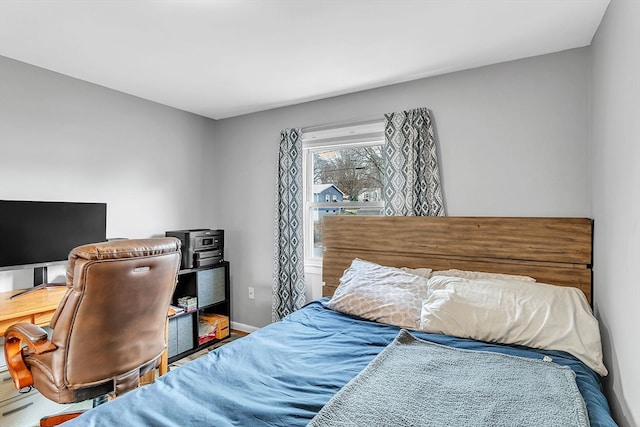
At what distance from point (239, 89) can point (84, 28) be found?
4.02 feet

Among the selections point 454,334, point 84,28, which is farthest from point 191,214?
point 454,334

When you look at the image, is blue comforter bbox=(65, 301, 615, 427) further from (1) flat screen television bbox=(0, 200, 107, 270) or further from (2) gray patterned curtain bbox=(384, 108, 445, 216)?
(1) flat screen television bbox=(0, 200, 107, 270)

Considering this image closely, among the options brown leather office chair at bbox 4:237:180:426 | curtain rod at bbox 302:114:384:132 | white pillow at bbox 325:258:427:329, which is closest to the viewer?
brown leather office chair at bbox 4:237:180:426

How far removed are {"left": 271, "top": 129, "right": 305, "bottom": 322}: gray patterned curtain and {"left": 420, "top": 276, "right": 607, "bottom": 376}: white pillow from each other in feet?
5.19

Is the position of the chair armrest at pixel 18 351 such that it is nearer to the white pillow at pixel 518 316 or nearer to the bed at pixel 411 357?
the bed at pixel 411 357

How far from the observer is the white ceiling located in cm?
187

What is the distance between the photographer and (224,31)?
210 centimetres

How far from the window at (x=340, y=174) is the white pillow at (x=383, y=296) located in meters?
0.82

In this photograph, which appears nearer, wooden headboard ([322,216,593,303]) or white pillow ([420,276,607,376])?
white pillow ([420,276,607,376])

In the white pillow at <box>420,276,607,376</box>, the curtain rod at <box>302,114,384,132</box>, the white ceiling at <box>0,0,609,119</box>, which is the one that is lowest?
the white pillow at <box>420,276,607,376</box>

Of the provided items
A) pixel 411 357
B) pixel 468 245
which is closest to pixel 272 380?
pixel 411 357

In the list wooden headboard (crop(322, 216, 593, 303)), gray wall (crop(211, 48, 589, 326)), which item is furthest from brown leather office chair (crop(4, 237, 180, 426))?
gray wall (crop(211, 48, 589, 326))

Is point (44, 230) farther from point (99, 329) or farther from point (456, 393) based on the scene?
point (456, 393)

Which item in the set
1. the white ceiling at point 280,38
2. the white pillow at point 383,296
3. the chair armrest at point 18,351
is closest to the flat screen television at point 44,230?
the chair armrest at point 18,351
